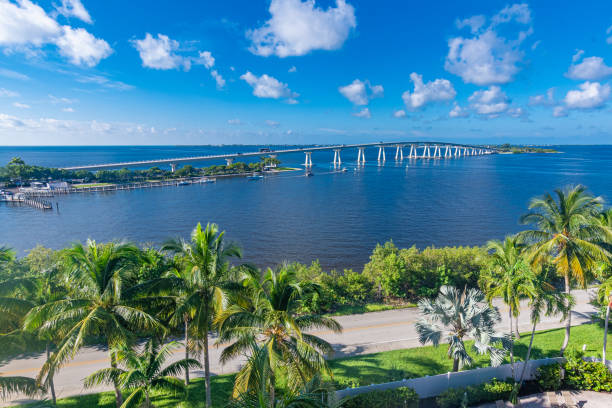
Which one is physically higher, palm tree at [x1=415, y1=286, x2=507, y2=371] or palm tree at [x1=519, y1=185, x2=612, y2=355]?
palm tree at [x1=519, y1=185, x2=612, y2=355]

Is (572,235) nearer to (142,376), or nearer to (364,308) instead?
(364,308)

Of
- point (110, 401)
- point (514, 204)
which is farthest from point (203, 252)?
point (514, 204)

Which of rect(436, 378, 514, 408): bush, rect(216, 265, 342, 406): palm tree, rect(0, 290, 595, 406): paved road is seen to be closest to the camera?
rect(216, 265, 342, 406): palm tree

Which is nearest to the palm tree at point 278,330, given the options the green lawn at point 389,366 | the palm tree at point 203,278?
the palm tree at point 203,278

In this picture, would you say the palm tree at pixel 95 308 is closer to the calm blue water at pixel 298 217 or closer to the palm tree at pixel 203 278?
the palm tree at pixel 203 278

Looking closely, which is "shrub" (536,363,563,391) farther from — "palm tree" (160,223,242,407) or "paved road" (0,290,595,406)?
"palm tree" (160,223,242,407)

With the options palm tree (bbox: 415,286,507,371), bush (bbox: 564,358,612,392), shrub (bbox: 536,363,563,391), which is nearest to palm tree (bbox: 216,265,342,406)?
palm tree (bbox: 415,286,507,371)
